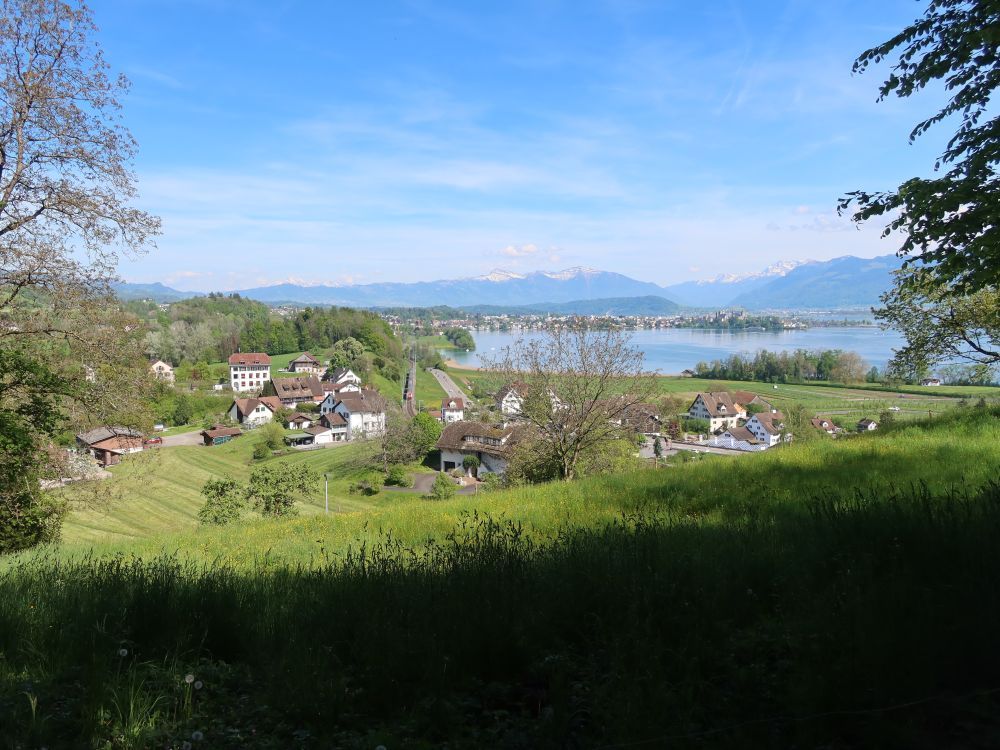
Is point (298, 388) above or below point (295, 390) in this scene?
above

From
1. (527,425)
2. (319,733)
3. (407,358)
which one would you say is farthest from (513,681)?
(407,358)

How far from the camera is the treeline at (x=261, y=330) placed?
10864 centimetres

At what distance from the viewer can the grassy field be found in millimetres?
2691

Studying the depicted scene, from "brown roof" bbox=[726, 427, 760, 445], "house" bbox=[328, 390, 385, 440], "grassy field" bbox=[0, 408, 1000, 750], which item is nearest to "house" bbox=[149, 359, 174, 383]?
"grassy field" bbox=[0, 408, 1000, 750]

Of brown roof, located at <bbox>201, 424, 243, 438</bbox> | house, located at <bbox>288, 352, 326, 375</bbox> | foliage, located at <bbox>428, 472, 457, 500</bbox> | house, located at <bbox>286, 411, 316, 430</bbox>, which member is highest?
house, located at <bbox>288, 352, 326, 375</bbox>

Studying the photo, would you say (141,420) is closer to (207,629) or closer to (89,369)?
(89,369)

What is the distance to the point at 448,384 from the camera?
4215 inches

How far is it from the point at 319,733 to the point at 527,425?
18410mm

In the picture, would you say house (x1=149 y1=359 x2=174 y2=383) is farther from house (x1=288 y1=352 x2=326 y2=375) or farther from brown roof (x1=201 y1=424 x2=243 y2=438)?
house (x1=288 y1=352 x2=326 y2=375)

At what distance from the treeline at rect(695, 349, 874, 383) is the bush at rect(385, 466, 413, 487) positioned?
70.6 metres

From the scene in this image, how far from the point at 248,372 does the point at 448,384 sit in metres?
34.3

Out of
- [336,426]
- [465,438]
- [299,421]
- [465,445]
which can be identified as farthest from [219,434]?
[465,445]

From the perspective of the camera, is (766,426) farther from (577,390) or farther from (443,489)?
(577,390)

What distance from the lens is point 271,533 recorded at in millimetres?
9797
